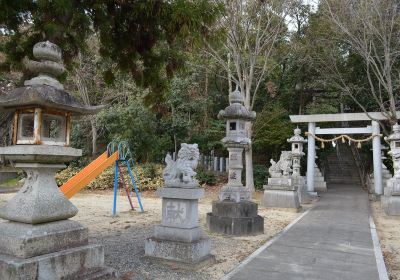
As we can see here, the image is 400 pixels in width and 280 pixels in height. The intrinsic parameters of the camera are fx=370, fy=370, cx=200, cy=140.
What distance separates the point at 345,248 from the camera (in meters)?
7.37

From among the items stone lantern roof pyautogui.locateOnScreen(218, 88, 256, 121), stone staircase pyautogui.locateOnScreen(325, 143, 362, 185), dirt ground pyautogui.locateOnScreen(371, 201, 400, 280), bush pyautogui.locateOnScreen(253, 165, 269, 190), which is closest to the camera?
dirt ground pyautogui.locateOnScreen(371, 201, 400, 280)

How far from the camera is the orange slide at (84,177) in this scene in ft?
32.9

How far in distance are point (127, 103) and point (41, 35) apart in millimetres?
14522

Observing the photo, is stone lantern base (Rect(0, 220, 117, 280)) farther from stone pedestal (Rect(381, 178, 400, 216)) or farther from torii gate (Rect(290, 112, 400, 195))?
torii gate (Rect(290, 112, 400, 195))

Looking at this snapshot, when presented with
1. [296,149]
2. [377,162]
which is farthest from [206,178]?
[377,162]

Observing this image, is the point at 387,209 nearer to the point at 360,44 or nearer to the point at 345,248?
the point at 345,248

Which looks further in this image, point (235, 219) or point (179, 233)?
point (235, 219)

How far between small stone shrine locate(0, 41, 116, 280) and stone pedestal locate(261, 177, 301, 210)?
32.7 ft

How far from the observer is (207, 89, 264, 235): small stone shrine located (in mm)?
8766

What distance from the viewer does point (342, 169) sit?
95.0ft

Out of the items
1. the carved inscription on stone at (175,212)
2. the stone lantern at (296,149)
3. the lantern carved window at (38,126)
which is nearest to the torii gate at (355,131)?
the stone lantern at (296,149)

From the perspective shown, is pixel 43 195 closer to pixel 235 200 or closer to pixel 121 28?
pixel 121 28

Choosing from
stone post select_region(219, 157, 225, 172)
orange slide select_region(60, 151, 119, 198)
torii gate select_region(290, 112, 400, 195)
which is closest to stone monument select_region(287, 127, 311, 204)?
torii gate select_region(290, 112, 400, 195)

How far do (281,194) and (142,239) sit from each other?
6.96m
